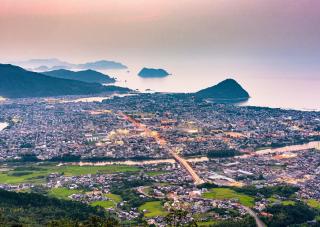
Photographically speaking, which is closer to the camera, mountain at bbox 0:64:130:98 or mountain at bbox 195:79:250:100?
mountain at bbox 195:79:250:100

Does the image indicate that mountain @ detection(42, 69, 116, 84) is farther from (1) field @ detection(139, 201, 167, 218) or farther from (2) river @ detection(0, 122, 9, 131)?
(1) field @ detection(139, 201, 167, 218)

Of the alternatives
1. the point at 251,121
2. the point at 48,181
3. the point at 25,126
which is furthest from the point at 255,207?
the point at 25,126

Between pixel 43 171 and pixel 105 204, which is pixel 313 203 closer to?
pixel 105 204

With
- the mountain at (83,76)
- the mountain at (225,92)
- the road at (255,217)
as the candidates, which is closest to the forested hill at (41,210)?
the road at (255,217)

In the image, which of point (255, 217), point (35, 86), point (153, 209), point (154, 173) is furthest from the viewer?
point (35, 86)

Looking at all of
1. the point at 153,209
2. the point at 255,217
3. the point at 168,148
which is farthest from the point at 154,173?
the point at 255,217

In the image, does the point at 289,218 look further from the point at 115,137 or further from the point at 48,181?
the point at 115,137

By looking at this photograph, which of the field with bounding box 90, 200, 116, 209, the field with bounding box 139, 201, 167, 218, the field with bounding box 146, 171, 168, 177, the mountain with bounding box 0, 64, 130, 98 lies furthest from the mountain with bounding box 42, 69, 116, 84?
the field with bounding box 139, 201, 167, 218
